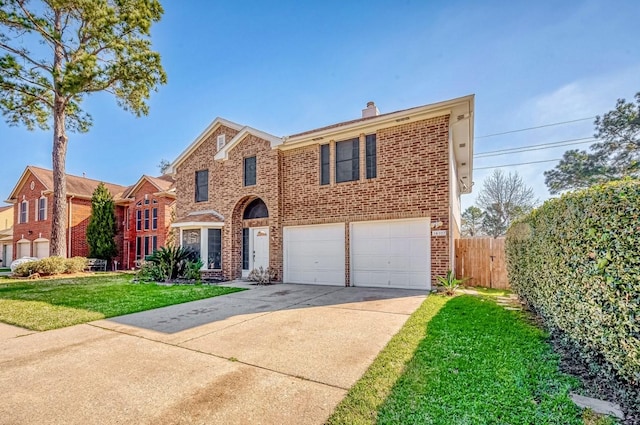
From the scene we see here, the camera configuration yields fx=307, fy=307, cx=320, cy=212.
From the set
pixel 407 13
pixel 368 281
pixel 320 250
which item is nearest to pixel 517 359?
pixel 368 281

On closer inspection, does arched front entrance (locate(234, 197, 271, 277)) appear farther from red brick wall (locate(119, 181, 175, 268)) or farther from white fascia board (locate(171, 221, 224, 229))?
red brick wall (locate(119, 181, 175, 268))

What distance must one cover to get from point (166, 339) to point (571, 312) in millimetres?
5658

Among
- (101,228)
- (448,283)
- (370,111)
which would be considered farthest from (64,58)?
(448,283)

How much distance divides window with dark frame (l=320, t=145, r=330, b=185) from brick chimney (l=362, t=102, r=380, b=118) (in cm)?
310

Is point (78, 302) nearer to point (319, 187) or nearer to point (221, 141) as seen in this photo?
point (319, 187)

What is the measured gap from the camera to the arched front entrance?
12.5 metres

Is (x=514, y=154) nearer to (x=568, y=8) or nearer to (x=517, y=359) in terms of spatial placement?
(x=568, y=8)

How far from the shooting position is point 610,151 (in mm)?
18953

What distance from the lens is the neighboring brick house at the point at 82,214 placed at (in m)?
21.5

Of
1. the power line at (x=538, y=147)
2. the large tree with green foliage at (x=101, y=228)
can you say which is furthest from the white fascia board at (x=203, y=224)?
the power line at (x=538, y=147)

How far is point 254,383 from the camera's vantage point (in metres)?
3.27

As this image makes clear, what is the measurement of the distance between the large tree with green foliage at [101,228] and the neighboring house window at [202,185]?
11.9m

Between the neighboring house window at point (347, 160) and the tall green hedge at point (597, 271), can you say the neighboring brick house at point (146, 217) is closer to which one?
the neighboring house window at point (347, 160)

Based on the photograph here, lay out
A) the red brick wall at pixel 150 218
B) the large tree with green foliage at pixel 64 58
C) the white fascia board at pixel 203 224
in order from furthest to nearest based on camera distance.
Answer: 1. the red brick wall at pixel 150 218
2. the large tree with green foliage at pixel 64 58
3. the white fascia board at pixel 203 224
